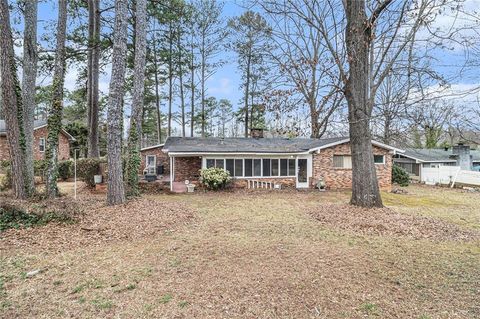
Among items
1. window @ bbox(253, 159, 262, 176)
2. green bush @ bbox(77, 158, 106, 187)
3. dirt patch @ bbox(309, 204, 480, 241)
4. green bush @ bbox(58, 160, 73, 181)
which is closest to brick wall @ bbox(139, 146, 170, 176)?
green bush @ bbox(58, 160, 73, 181)

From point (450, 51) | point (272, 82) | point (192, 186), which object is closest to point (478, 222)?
point (450, 51)

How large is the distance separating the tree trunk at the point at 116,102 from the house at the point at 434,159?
21.4 m

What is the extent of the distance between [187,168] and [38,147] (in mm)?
17438

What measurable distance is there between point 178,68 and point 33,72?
50.8 feet

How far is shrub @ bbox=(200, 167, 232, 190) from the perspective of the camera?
566 inches

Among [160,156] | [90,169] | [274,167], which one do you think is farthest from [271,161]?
[90,169]

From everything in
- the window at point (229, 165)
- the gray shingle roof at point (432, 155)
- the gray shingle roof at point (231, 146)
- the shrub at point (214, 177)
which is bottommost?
the shrub at point (214, 177)

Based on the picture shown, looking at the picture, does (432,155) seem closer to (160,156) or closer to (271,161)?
(271,161)

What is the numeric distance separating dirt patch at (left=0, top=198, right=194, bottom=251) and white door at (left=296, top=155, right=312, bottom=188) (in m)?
9.29

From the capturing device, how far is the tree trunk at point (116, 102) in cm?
873

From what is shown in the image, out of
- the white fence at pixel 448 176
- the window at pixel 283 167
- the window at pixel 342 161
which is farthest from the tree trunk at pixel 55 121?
the white fence at pixel 448 176

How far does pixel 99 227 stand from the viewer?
256 inches

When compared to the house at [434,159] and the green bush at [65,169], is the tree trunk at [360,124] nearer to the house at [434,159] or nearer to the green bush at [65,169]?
the house at [434,159]

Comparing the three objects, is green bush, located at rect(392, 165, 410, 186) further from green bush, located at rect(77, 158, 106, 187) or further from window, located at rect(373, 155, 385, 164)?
green bush, located at rect(77, 158, 106, 187)
